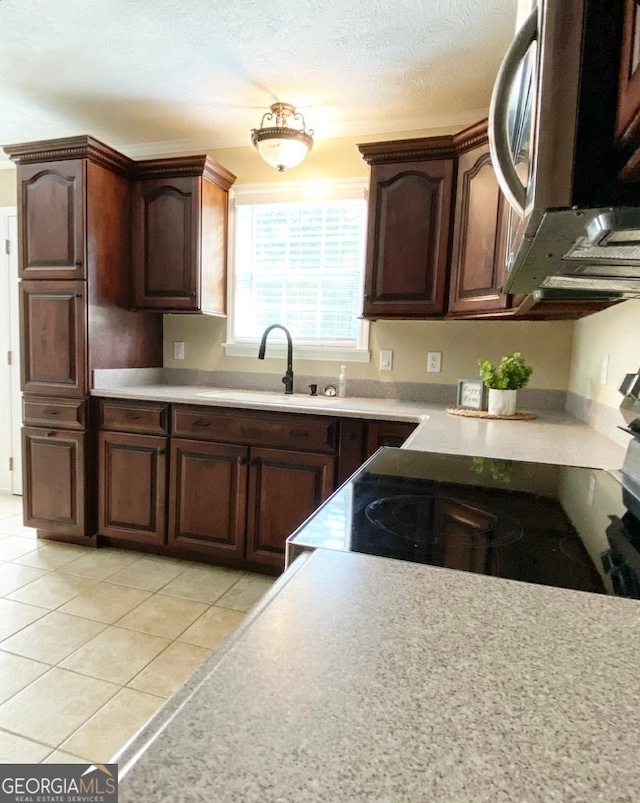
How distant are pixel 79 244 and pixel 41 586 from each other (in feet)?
5.82

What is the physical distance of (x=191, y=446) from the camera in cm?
259

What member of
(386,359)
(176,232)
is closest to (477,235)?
(386,359)

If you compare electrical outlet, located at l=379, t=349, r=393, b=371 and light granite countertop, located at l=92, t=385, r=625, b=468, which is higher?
electrical outlet, located at l=379, t=349, r=393, b=371

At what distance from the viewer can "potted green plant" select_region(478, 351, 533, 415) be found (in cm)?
216

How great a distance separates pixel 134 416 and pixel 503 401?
6.30ft

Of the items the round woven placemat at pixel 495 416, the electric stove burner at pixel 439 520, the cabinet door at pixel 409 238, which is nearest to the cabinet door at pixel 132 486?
the cabinet door at pixel 409 238

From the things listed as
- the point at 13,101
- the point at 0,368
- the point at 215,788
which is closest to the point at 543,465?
the point at 215,788

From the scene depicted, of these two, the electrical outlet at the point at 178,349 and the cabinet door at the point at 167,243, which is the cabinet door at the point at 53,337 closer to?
the cabinet door at the point at 167,243

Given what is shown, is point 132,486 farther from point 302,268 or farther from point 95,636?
point 302,268

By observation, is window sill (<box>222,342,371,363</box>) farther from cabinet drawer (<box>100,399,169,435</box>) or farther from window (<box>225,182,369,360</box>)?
cabinet drawer (<box>100,399,169,435</box>)

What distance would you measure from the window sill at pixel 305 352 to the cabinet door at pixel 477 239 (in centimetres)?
69

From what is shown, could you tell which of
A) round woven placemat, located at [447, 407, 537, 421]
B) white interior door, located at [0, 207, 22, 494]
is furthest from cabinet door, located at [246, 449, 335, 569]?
white interior door, located at [0, 207, 22, 494]

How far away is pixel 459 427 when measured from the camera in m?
1.92

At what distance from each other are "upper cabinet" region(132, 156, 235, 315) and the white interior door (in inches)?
50.8
